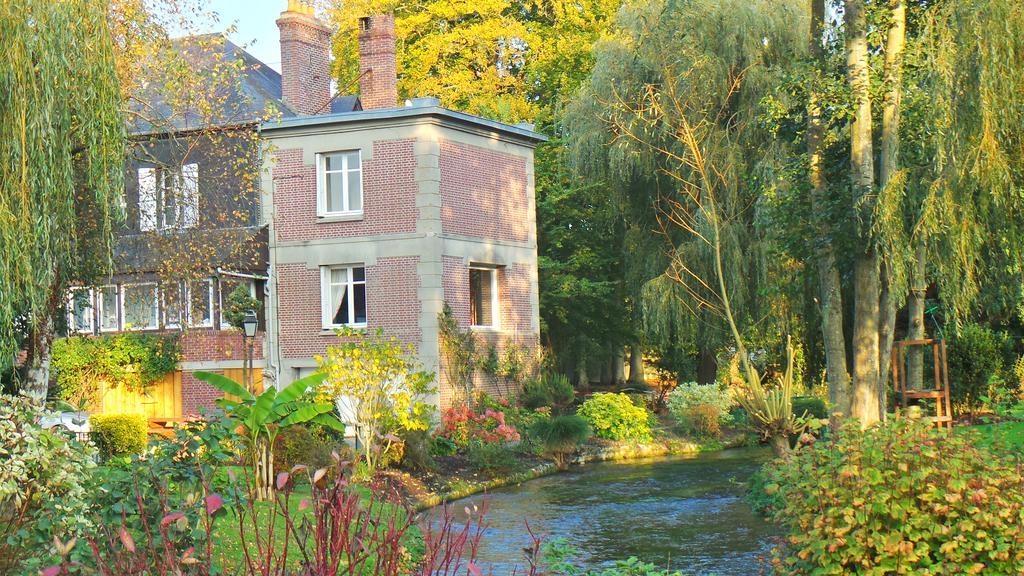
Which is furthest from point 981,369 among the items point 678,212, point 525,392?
point 525,392

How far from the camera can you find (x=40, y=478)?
367 inches

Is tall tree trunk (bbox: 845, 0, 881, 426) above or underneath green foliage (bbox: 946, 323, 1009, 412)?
above

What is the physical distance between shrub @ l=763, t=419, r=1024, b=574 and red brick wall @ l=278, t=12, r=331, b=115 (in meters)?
25.7

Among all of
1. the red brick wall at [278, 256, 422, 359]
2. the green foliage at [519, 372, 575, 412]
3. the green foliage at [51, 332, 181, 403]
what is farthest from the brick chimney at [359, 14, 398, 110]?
the green foliage at [51, 332, 181, 403]

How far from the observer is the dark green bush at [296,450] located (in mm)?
17766

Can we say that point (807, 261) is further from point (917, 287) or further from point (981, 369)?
point (981, 369)

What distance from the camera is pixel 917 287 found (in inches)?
647

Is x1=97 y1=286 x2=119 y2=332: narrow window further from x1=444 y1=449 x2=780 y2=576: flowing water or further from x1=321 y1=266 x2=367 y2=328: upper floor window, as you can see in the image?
x1=444 y1=449 x2=780 y2=576: flowing water

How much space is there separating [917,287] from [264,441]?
9.38 m

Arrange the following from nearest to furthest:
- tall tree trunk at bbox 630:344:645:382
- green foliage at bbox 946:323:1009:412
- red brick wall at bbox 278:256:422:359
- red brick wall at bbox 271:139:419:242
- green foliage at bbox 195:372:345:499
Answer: green foliage at bbox 195:372:345:499, green foliage at bbox 946:323:1009:412, red brick wall at bbox 278:256:422:359, red brick wall at bbox 271:139:419:242, tall tree trunk at bbox 630:344:645:382

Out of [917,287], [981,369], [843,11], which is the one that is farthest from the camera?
[981,369]

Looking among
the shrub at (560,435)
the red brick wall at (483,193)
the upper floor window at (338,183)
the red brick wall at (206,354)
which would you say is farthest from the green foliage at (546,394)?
the red brick wall at (206,354)

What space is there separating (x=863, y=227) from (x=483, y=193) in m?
15.1

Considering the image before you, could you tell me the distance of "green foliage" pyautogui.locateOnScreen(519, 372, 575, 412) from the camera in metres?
30.1
